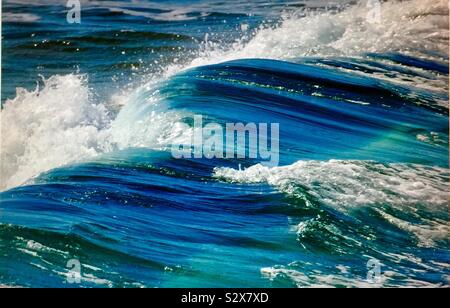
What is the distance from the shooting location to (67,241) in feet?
17.3

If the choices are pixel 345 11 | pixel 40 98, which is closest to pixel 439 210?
pixel 345 11

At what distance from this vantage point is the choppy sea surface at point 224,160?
17.3ft

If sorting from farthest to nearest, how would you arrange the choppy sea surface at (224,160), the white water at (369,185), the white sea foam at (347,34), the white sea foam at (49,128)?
the white sea foam at (347,34), the white sea foam at (49,128), the white water at (369,185), the choppy sea surface at (224,160)

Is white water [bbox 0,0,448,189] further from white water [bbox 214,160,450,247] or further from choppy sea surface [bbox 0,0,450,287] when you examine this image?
white water [bbox 214,160,450,247]

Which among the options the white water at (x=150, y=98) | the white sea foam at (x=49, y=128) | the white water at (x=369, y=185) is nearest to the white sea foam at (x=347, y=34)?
the white water at (x=150, y=98)

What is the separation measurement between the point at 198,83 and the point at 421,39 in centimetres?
250

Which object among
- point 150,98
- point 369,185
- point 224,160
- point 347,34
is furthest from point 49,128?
point 347,34

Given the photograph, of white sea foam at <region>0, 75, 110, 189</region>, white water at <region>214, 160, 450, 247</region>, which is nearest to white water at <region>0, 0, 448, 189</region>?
white sea foam at <region>0, 75, 110, 189</region>

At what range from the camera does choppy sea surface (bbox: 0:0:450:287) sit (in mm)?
5277

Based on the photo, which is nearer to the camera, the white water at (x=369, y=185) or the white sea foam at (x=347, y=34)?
the white water at (x=369, y=185)

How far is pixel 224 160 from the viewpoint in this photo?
21.5 ft

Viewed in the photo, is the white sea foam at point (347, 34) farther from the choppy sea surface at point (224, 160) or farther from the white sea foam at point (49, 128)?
the white sea foam at point (49, 128)

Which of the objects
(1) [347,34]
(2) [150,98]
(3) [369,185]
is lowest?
(3) [369,185]

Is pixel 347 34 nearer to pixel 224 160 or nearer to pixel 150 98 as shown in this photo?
pixel 150 98
